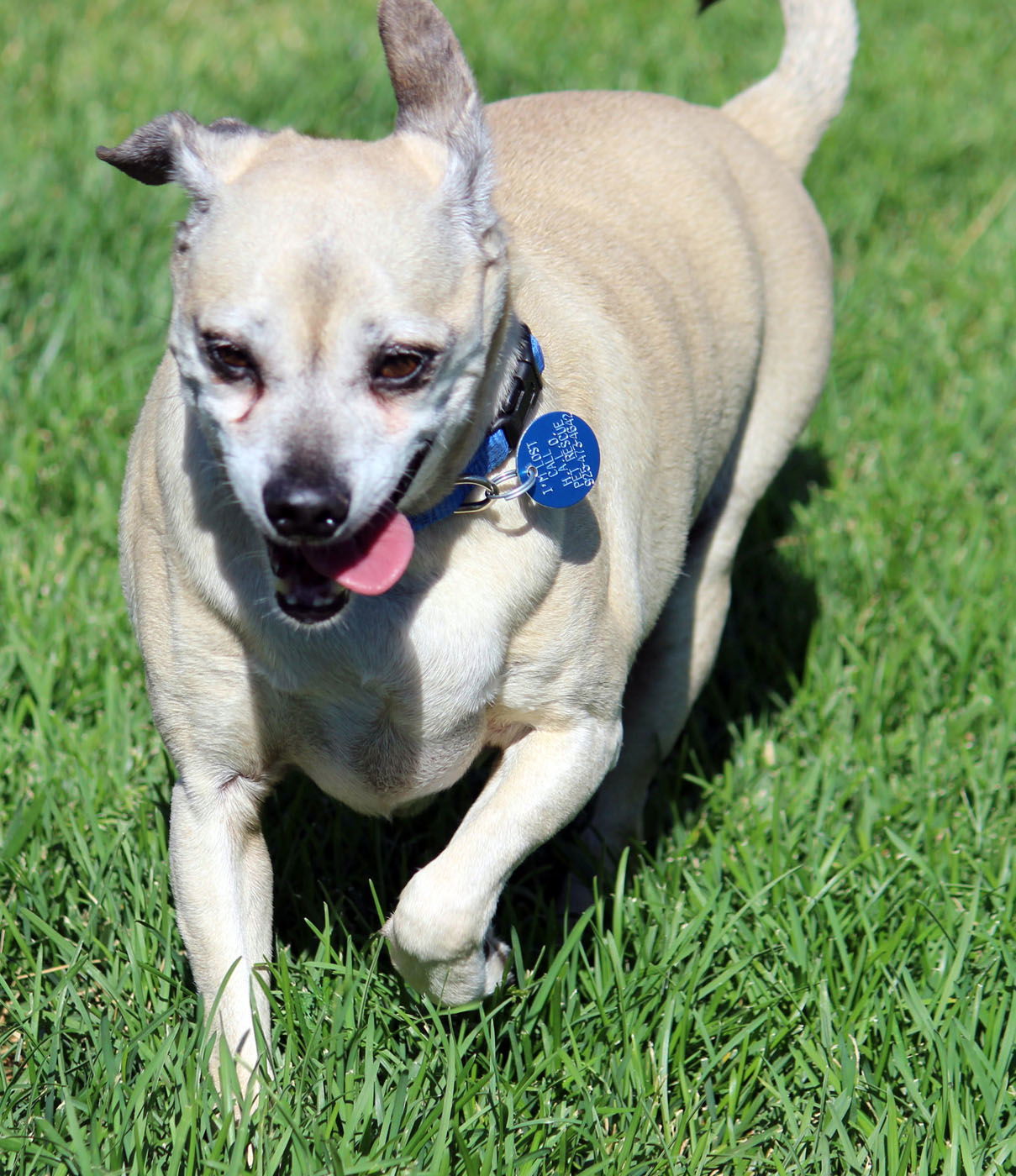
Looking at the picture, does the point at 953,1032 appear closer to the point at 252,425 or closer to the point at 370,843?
the point at 370,843

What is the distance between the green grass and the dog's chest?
0.38 metres

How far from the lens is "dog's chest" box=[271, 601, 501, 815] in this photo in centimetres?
270

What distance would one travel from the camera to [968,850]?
3512mm

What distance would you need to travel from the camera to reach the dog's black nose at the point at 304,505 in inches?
89.4

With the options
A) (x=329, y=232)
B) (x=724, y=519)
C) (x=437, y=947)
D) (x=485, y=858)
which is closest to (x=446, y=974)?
(x=437, y=947)

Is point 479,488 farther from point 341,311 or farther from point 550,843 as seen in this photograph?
point 550,843

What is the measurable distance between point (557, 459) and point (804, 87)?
6.83 ft

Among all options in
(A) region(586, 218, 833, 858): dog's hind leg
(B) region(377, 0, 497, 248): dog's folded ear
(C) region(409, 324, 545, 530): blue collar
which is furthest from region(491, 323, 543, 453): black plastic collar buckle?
(A) region(586, 218, 833, 858): dog's hind leg

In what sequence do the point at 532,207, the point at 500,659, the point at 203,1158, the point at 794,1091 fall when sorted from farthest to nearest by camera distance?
the point at 532,207, the point at 794,1091, the point at 500,659, the point at 203,1158

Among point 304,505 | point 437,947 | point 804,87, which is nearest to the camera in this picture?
point 304,505

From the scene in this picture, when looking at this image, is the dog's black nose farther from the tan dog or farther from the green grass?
the green grass

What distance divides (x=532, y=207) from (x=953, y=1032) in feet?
6.44

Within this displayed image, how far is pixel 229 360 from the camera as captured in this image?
93.7 inches

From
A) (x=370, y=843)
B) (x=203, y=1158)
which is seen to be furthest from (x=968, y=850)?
(x=203, y=1158)
